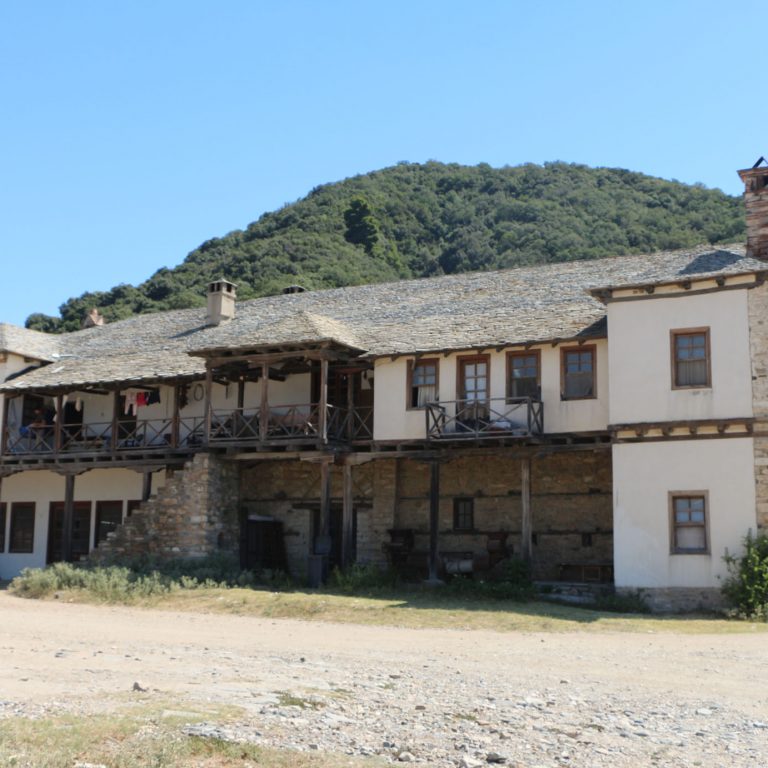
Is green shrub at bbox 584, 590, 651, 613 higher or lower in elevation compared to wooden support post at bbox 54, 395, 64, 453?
lower

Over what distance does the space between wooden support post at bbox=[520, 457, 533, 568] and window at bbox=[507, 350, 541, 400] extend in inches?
62.2

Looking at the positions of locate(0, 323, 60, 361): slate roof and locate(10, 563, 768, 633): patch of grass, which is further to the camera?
locate(0, 323, 60, 361): slate roof

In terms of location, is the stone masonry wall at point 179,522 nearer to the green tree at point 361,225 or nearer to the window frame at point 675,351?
the window frame at point 675,351

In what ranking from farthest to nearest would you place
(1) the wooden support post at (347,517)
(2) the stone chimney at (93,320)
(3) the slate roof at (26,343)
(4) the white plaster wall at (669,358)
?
(2) the stone chimney at (93,320) < (3) the slate roof at (26,343) < (1) the wooden support post at (347,517) < (4) the white plaster wall at (669,358)

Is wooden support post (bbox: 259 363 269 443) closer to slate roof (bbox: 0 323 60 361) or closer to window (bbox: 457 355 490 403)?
window (bbox: 457 355 490 403)

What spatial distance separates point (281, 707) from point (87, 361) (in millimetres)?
22941

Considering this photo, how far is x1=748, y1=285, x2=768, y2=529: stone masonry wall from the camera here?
2047cm

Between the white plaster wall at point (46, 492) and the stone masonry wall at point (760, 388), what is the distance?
16.7m

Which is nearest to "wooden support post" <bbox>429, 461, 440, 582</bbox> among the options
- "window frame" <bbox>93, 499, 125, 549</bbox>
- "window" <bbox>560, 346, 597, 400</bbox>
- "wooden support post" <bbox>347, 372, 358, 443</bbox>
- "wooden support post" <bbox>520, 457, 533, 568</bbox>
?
"wooden support post" <bbox>520, 457, 533, 568</bbox>

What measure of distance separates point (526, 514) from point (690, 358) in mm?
5030

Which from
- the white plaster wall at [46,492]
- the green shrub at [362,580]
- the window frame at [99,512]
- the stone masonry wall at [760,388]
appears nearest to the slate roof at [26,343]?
the white plaster wall at [46,492]

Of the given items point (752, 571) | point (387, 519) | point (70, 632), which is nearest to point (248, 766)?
point (70, 632)

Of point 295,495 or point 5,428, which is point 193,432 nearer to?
point 295,495

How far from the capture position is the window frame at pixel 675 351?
70.6 feet
